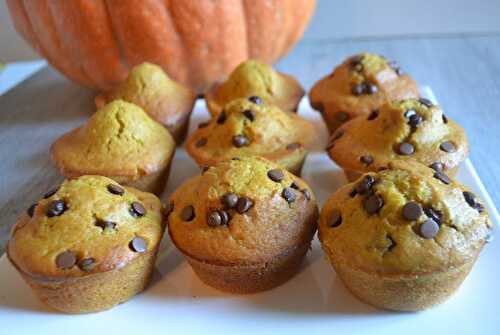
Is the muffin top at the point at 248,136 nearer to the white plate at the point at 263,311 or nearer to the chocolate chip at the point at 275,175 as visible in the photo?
the chocolate chip at the point at 275,175

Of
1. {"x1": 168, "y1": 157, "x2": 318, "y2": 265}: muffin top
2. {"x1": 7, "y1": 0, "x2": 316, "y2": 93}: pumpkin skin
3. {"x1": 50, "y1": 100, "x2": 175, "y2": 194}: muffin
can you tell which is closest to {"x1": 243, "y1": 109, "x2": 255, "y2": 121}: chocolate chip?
{"x1": 50, "y1": 100, "x2": 175, "y2": 194}: muffin

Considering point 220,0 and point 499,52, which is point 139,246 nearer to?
point 220,0

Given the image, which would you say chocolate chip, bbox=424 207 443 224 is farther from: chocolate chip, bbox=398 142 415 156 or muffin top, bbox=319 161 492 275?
chocolate chip, bbox=398 142 415 156

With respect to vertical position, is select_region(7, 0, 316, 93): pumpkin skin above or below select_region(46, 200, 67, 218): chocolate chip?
below

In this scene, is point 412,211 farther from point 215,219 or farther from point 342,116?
point 342,116

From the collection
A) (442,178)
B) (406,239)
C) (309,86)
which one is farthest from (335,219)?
(309,86)

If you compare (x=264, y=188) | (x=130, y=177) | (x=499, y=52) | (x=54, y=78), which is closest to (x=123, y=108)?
(x=130, y=177)
